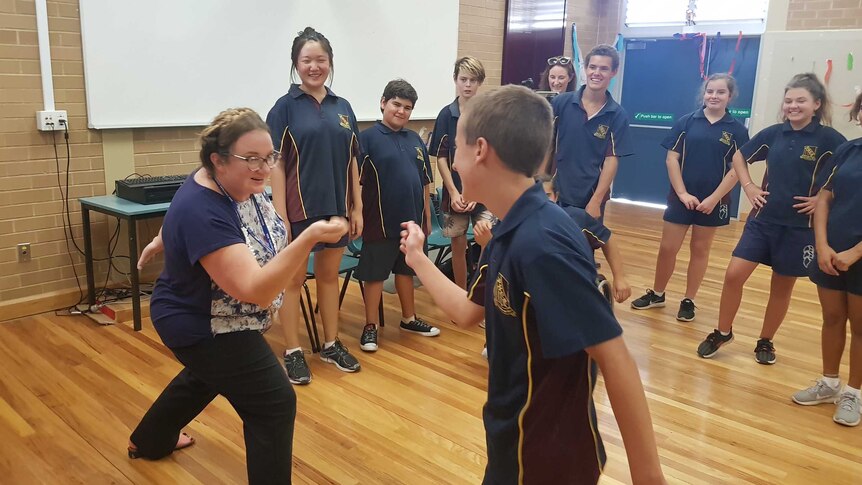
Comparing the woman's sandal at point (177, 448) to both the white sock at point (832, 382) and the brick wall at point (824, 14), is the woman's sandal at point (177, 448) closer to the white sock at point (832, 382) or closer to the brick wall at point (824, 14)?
the white sock at point (832, 382)

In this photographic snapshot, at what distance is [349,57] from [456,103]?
172 centimetres

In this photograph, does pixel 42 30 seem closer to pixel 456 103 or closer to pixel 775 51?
pixel 456 103

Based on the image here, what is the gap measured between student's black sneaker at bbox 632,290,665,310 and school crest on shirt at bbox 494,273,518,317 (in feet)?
11.3

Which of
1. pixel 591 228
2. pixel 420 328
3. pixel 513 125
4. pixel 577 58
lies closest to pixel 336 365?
pixel 420 328

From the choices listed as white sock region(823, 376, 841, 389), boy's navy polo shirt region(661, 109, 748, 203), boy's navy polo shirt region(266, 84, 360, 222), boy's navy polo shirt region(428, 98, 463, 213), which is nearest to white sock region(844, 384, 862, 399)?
white sock region(823, 376, 841, 389)

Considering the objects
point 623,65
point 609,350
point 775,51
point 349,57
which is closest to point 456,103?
point 349,57

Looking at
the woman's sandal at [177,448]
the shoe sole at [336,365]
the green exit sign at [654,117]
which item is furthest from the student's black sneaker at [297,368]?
the green exit sign at [654,117]

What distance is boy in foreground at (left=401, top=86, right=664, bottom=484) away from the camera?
47.6 inches

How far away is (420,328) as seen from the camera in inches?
156

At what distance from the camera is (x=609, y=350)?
1.21 meters

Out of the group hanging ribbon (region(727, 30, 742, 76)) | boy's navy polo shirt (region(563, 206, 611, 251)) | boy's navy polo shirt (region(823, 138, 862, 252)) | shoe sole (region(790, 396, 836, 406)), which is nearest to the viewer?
boy's navy polo shirt (region(563, 206, 611, 251))

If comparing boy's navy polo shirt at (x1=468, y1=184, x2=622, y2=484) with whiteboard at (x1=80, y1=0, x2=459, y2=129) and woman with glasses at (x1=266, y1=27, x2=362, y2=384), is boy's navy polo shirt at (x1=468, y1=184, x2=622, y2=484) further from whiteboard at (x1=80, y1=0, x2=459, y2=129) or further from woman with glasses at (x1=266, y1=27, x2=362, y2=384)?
whiteboard at (x1=80, y1=0, x2=459, y2=129)

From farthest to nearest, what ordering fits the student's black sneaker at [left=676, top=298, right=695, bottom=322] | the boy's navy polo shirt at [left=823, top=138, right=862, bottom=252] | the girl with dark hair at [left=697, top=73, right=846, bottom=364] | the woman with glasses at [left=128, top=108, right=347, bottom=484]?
the student's black sneaker at [left=676, top=298, right=695, bottom=322] < the girl with dark hair at [left=697, top=73, right=846, bottom=364] < the boy's navy polo shirt at [left=823, top=138, right=862, bottom=252] < the woman with glasses at [left=128, top=108, right=347, bottom=484]

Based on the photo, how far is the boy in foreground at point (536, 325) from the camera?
1209 millimetres
